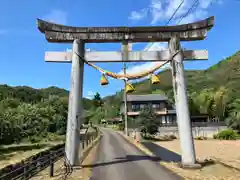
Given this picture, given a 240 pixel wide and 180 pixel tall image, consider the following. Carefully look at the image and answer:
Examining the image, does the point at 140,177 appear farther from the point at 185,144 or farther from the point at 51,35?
the point at 51,35

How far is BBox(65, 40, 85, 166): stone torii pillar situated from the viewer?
11.3m

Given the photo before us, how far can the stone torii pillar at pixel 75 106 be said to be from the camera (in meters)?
11.3

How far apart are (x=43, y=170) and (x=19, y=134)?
21.2m

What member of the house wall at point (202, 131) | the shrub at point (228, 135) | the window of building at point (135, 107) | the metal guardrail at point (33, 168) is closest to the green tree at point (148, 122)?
the house wall at point (202, 131)

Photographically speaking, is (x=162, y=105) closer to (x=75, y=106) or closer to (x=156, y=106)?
(x=156, y=106)

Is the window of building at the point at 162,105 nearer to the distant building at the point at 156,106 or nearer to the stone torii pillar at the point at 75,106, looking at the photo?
the distant building at the point at 156,106

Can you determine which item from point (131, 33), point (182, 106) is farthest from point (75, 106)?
point (182, 106)

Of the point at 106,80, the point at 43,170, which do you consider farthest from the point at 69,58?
the point at 43,170

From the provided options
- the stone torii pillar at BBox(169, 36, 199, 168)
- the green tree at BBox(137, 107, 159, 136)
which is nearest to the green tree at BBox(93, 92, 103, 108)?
the stone torii pillar at BBox(169, 36, 199, 168)

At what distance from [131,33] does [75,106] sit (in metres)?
4.67

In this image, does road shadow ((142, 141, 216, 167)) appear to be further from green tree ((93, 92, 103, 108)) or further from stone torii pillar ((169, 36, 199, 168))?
green tree ((93, 92, 103, 108))

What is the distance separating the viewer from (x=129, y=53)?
12344 mm

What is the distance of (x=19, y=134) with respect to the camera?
30.4m

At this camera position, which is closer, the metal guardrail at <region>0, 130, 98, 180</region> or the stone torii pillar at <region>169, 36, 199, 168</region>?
the metal guardrail at <region>0, 130, 98, 180</region>
